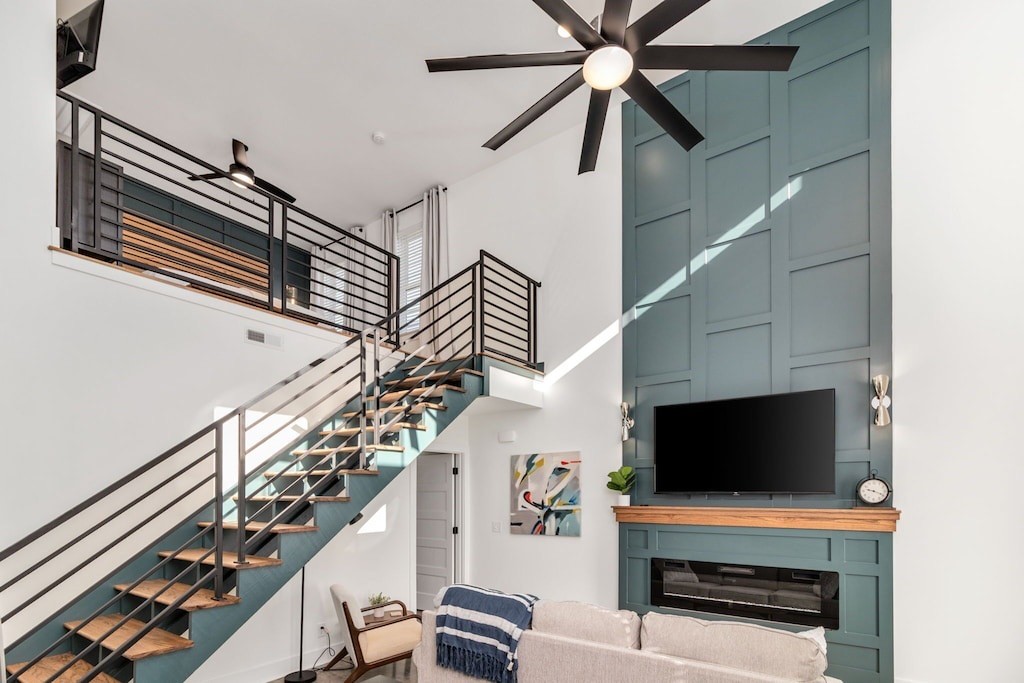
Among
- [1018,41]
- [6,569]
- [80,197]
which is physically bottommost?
[6,569]

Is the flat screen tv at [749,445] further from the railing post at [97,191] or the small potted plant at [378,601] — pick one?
the railing post at [97,191]

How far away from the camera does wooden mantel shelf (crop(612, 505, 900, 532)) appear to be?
4.42 meters

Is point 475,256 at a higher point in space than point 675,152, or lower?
lower

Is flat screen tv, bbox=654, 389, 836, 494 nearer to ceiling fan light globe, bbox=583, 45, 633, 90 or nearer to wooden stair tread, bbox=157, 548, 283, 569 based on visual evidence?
ceiling fan light globe, bbox=583, 45, 633, 90

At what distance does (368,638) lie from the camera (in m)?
4.87

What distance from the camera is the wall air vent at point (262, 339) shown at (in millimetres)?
5227

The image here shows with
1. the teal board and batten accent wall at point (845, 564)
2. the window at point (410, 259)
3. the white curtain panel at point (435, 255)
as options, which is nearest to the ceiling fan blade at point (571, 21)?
the teal board and batten accent wall at point (845, 564)

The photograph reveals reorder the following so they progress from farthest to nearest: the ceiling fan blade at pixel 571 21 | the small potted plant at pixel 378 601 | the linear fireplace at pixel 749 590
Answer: the small potted plant at pixel 378 601, the linear fireplace at pixel 749 590, the ceiling fan blade at pixel 571 21

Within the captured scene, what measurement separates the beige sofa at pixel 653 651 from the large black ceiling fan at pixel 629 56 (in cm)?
267

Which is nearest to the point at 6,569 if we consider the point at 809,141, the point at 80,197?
the point at 80,197

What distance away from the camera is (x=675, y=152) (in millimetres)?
5973

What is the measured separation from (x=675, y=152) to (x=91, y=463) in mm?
5253

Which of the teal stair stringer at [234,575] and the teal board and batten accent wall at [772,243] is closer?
the teal stair stringer at [234,575]

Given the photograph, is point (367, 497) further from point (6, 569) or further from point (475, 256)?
point (475, 256)
